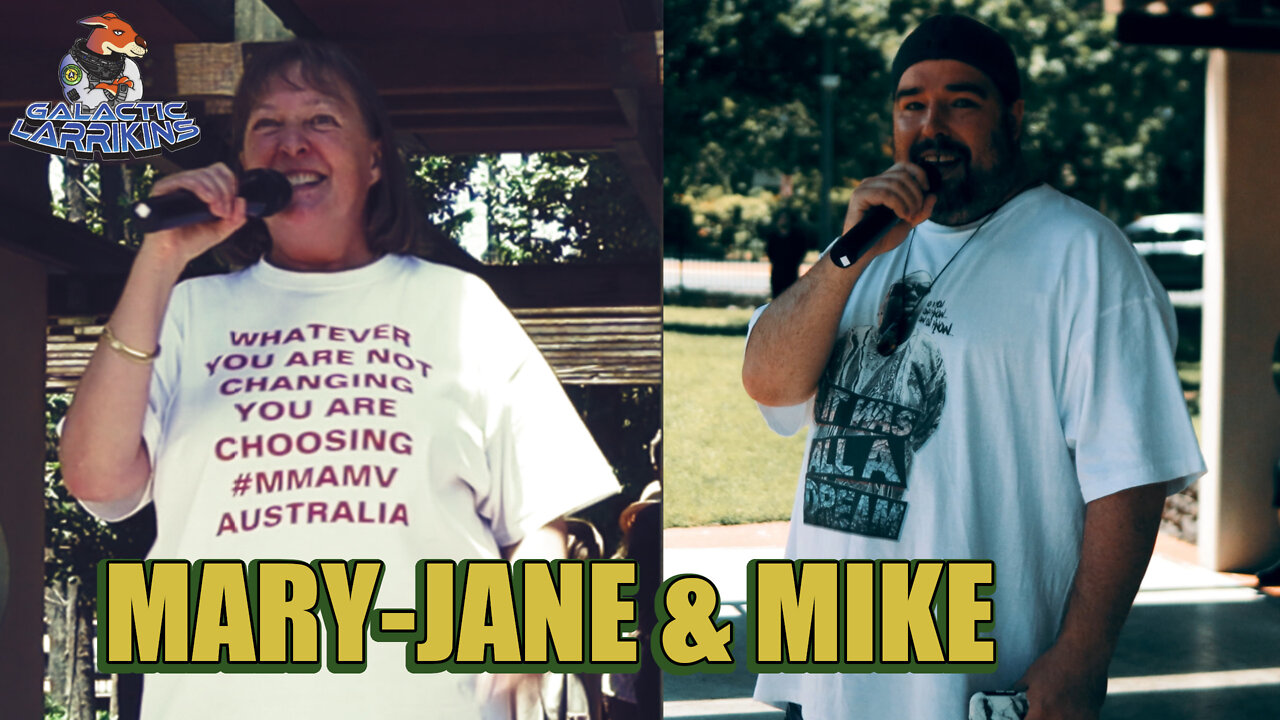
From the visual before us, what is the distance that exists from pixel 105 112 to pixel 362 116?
1.62 ft

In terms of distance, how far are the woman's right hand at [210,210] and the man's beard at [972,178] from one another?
4.17 ft

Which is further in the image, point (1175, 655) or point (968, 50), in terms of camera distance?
point (1175, 655)

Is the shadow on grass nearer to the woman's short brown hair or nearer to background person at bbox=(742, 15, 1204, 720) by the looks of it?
the woman's short brown hair

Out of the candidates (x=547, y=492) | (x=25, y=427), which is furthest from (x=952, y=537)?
(x=25, y=427)

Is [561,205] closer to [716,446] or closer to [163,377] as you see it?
[163,377]

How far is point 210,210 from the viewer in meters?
2.44

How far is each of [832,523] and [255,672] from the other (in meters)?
1.13

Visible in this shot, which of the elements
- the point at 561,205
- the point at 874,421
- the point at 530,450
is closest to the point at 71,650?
the point at 530,450

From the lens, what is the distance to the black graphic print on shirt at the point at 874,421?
2141 mm

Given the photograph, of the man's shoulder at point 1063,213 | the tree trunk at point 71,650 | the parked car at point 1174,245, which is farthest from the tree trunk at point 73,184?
the parked car at point 1174,245

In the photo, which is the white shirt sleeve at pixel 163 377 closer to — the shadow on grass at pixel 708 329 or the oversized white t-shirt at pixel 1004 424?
the oversized white t-shirt at pixel 1004 424

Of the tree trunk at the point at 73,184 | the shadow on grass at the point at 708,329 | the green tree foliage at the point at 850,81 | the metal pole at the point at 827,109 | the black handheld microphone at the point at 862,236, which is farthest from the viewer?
the green tree foliage at the point at 850,81

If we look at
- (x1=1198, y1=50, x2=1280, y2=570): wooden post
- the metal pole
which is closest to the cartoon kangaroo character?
(x1=1198, y1=50, x2=1280, y2=570): wooden post

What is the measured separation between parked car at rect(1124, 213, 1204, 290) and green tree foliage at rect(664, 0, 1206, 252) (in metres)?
2.96
